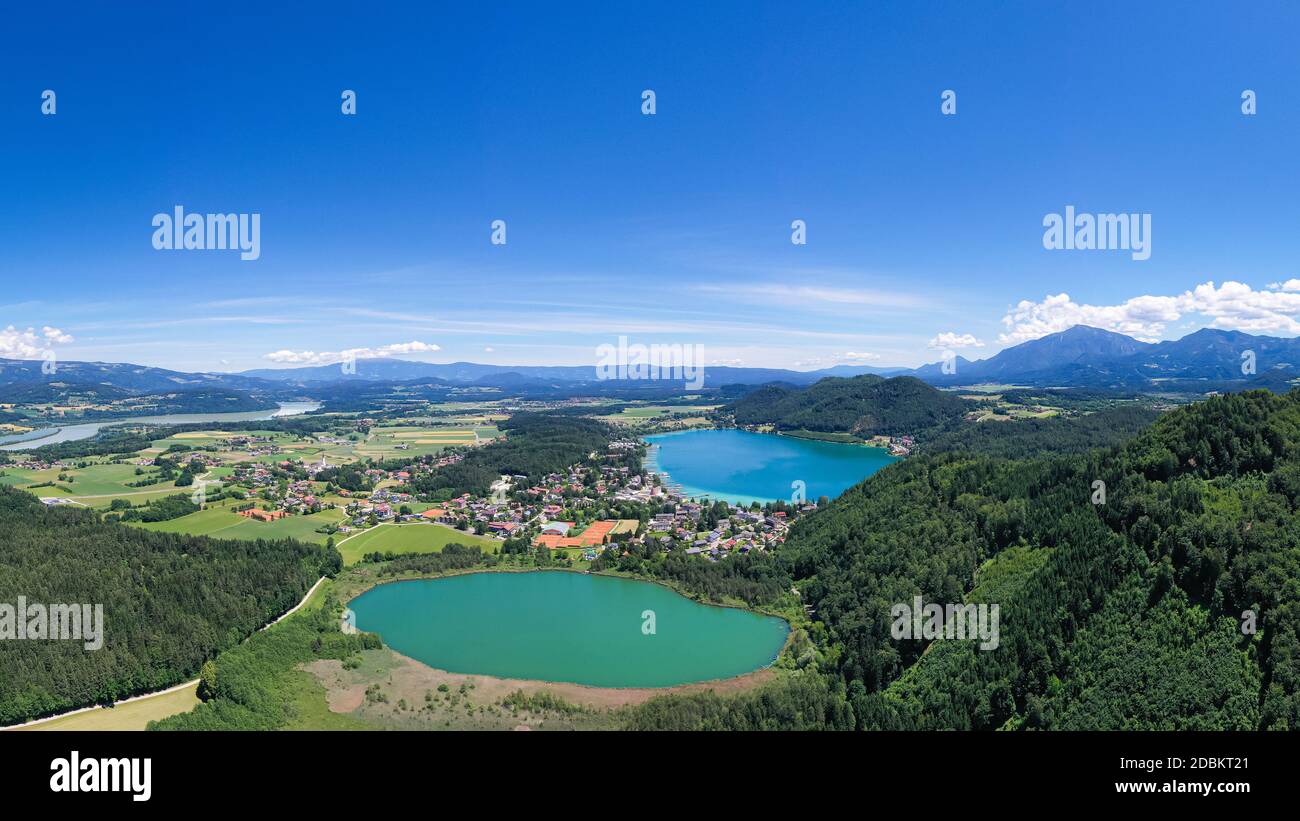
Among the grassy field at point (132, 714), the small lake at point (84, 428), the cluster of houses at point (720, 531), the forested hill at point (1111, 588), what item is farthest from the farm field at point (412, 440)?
the forested hill at point (1111, 588)

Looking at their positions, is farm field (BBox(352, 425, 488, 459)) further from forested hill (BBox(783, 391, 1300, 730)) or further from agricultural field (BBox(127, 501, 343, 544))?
forested hill (BBox(783, 391, 1300, 730))

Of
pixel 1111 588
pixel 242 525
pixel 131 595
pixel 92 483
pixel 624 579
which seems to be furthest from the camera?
pixel 92 483

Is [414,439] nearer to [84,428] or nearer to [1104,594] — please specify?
[84,428]

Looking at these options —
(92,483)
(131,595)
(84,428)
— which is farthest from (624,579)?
(84,428)

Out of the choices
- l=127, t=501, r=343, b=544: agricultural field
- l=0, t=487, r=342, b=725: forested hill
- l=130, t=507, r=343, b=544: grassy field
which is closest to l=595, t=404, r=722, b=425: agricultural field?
l=127, t=501, r=343, b=544: agricultural field
